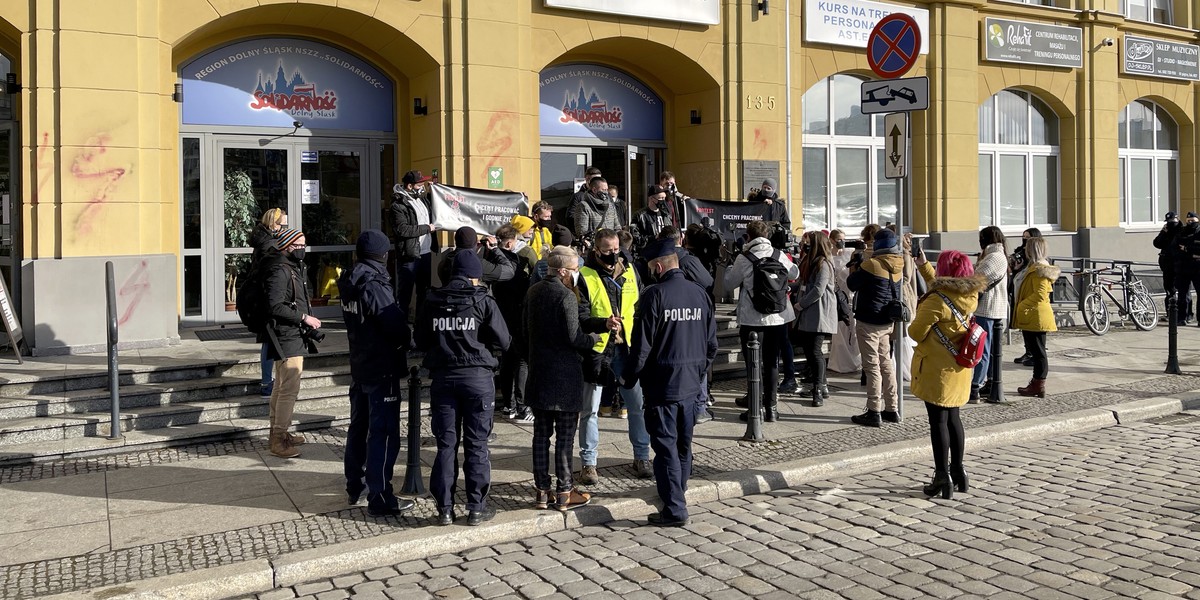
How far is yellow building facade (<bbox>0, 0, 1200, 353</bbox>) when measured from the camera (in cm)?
1125

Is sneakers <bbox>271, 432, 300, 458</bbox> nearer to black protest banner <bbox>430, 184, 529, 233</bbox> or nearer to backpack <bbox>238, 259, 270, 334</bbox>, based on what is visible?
backpack <bbox>238, 259, 270, 334</bbox>

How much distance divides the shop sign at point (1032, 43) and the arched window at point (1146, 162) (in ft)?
9.18

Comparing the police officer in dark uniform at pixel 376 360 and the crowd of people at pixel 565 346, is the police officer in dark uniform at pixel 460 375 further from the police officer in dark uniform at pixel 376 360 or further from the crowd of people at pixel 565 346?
the police officer in dark uniform at pixel 376 360

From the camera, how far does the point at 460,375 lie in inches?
263

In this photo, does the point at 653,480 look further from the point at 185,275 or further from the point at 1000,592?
the point at 185,275

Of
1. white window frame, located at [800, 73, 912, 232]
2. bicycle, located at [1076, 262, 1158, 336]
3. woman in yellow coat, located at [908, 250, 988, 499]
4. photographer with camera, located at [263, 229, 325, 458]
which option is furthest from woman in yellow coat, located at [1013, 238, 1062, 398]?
photographer with camera, located at [263, 229, 325, 458]

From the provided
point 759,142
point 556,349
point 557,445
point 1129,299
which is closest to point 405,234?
point 556,349

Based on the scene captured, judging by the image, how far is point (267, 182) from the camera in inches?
537

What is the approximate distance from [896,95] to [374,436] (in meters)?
6.08

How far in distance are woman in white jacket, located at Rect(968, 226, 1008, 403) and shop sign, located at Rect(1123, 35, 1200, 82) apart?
1288 cm

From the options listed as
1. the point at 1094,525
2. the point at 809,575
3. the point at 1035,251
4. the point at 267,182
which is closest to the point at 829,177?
the point at 1035,251

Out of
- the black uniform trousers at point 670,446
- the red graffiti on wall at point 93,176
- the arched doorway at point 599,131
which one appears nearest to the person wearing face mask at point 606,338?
the black uniform trousers at point 670,446

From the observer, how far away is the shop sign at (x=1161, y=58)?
21578 mm

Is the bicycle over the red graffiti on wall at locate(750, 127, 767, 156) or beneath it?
beneath
